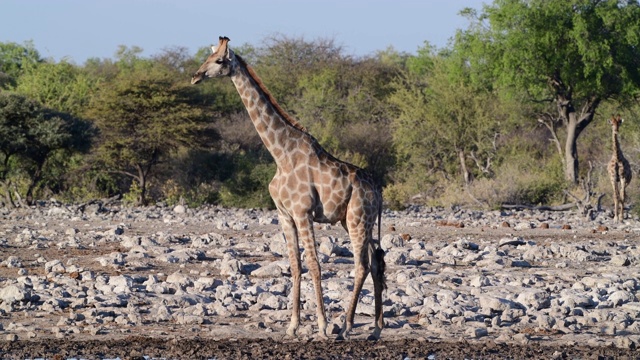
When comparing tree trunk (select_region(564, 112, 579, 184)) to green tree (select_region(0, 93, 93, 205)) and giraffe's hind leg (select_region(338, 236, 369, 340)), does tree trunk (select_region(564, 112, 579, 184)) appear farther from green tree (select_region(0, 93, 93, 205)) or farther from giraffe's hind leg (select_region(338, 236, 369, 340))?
giraffe's hind leg (select_region(338, 236, 369, 340))

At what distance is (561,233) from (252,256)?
698 centimetres

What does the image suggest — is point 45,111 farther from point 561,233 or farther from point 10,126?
point 561,233

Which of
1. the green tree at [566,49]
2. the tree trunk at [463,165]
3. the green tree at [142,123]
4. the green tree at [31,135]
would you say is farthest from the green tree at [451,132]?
the green tree at [31,135]

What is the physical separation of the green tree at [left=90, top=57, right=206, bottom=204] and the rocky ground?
11683 millimetres

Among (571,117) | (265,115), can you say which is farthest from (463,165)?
(265,115)

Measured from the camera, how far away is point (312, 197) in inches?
377

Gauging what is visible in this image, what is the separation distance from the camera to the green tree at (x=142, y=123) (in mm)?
30344

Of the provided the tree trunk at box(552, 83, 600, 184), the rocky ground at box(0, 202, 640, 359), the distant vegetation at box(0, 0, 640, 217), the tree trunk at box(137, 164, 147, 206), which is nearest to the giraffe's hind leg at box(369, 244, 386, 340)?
the rocky ground at box(0, 202, 640, 359)

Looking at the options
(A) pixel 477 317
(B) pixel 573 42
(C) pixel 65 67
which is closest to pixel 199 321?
(A) pixel 477 317

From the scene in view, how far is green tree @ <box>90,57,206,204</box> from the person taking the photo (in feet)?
99.6

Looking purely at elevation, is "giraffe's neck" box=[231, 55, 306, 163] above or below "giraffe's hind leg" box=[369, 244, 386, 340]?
above

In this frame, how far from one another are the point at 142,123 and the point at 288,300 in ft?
67.7

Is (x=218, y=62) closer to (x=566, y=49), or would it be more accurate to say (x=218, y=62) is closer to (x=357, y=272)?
(x=357, y=272)

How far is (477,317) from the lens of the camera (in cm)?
1038
